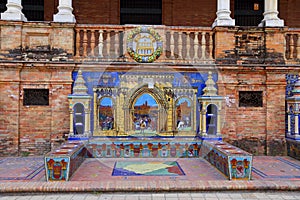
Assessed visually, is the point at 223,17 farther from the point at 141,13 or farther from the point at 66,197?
the point at 66,197

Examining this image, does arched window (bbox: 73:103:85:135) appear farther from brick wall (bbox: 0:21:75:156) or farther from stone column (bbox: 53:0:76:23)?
stone column (bbox: 53:0:76:23)

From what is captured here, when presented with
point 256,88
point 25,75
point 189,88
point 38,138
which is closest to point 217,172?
point 189,88

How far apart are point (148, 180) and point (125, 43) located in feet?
15.7

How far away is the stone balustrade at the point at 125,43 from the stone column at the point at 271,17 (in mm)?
1977

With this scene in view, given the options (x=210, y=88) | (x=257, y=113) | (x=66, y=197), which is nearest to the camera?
(x=66, y=197)

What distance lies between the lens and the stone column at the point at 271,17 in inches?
378

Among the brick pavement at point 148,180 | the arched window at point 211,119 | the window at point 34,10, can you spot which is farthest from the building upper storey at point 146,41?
the brick pavement at point 148,180

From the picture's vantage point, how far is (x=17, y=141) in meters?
8.96

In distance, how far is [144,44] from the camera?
9.31 metres

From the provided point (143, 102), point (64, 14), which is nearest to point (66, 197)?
point (143, 102)

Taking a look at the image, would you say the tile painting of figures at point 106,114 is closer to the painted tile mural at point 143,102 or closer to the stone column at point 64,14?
the painted tile mural at point 143,102

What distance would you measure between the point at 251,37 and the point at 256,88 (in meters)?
1.75

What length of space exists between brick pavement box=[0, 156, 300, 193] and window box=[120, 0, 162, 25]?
23.7ft

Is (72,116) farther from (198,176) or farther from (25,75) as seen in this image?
(198,176)
